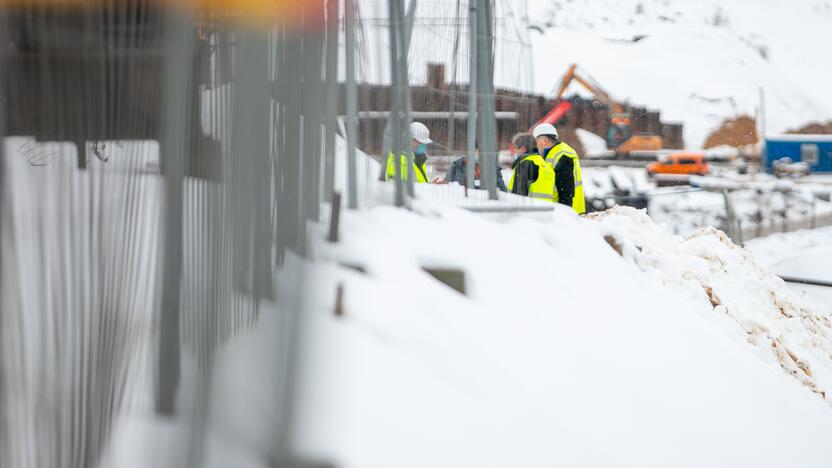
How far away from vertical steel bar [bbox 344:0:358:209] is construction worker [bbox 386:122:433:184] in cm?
80

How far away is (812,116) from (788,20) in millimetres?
27095

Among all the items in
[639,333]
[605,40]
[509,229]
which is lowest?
[639,333]

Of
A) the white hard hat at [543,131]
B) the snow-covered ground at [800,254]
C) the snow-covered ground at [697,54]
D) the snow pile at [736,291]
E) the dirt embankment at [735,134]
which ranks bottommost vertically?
the snow-covered ground at [800,254]

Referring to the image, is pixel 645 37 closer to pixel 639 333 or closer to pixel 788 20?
pixel 788 20

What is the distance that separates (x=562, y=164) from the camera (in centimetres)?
873

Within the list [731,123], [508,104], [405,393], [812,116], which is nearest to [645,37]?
[812,116]

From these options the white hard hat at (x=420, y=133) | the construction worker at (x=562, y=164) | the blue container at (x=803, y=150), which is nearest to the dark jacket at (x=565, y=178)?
the construction worker at (x=562, y=164)

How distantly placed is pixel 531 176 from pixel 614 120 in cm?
3282

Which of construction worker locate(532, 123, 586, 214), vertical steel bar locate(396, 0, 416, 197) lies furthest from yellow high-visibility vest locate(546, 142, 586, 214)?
vertical steel bar locate(396, 0, 416, 197)

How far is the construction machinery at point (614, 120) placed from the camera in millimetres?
38250

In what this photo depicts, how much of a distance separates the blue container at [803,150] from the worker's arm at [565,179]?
34.4 meters

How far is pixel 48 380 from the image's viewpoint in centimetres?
198

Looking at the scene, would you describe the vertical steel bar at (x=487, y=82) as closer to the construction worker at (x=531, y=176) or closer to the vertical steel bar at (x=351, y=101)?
the construction worker at (x=531, y=176)

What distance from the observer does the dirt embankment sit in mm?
51781
